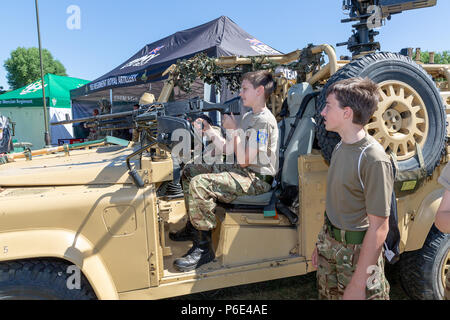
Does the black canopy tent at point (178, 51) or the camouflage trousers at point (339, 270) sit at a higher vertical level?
the black canopy tent at point (178, 51)

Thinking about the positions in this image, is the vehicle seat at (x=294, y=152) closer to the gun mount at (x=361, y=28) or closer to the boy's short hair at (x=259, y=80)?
the boy's short hair at (x=259, y=80)

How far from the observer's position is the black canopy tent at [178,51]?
8.12 metres

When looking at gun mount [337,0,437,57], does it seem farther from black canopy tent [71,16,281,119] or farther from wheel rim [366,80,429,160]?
wheel rim [366,80,429,160]

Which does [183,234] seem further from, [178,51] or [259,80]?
[178,51]

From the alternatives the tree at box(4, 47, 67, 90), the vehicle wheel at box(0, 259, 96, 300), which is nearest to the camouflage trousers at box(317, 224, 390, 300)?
the vehicle wheel at box(0, 259, 96, 300)

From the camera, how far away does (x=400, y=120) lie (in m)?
2.11

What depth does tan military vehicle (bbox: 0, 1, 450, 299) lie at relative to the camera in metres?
1.78

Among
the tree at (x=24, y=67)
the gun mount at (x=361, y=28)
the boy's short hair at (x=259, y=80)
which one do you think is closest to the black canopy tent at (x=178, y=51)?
the gun mount at (x=361, y=28)

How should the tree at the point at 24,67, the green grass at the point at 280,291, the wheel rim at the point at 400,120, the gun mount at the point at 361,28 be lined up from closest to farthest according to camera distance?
1. the wheel rim at the point at 400,120
2. the green grass at the point at 280,291
3. the gun mount at the point at 361,28
4. the tree at the point at 24,67

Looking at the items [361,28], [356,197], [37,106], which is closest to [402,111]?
[356,197]

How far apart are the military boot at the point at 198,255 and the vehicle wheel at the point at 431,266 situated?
1586 mm

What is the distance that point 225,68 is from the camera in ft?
12.9

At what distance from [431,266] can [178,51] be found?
26.2 feet

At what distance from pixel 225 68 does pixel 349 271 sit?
117 inches
